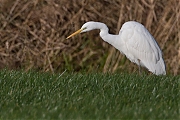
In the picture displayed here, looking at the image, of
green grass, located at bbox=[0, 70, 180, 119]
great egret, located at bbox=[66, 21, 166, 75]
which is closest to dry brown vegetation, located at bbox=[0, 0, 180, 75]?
great egret, located at bbox=[66, 21, 166, 75]

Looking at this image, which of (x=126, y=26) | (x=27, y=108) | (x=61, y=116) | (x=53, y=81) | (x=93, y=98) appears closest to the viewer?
(x=61, y=116)

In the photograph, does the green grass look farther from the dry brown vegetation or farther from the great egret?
the dry brown vegetation

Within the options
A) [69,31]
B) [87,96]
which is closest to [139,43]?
[69,31]

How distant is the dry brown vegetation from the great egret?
1230 millimetres

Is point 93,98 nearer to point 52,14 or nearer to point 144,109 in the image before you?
point 144,109

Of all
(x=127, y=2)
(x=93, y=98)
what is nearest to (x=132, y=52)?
(x=127, y=2)

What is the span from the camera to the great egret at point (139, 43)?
912 cm

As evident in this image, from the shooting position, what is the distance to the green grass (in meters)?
5.38

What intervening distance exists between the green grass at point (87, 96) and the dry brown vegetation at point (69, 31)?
308 cm

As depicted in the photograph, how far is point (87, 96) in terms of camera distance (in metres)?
6.20

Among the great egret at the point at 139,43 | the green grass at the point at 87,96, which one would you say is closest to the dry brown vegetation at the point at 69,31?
the great egret at the point at 139,43

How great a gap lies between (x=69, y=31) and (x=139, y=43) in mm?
2194

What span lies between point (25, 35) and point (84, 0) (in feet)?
4.00

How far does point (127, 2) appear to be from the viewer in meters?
10.8
